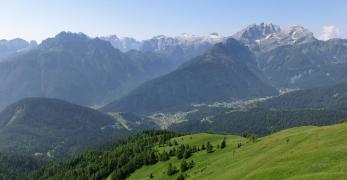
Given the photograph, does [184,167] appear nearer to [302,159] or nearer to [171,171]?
[171,171]

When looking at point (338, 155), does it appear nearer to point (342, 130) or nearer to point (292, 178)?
point (292, 178)

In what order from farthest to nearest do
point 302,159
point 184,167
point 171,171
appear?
point 171,171 < point 184,167 < point 302,159

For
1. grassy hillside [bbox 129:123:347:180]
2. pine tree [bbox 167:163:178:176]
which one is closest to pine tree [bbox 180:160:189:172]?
pine tree [bbox 167:163:178:176]

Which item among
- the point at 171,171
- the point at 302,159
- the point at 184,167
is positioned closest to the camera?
the point at 302,159

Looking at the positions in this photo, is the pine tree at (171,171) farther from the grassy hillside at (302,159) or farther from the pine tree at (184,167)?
the grassy hillside at (302,159)

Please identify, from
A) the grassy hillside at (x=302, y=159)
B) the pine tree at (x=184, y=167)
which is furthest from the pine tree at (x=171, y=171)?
the grassy hillside at (x=302, y=159)

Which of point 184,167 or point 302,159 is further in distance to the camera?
point 184,167

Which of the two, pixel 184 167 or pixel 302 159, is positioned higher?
pixel 302 159

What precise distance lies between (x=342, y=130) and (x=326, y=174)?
32662 millimetres

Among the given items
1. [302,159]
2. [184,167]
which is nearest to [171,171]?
[184,167]

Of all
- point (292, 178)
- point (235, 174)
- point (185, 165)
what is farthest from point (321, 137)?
point (185, 165)

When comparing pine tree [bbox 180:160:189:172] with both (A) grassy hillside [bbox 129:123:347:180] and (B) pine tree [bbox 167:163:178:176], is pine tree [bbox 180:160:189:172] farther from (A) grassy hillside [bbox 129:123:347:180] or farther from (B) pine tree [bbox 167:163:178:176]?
(A) grassy hillside [bbox 129:123:347:180]

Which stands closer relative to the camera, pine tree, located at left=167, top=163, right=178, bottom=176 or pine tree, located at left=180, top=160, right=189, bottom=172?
→ pine tree, located at left=180, top=160, right=189, bottom=172

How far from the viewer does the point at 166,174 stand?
523ft
